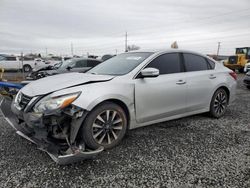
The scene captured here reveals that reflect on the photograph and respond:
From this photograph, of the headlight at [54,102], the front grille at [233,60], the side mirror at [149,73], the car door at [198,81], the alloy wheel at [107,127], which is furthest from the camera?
the front grille at [233,60]

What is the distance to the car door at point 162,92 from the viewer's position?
3.02m

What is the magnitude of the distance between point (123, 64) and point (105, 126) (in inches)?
49.9

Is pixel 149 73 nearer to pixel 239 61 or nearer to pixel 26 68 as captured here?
pixel 26 68

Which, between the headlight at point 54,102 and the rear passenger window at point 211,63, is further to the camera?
the rear passenger window at point 211,63

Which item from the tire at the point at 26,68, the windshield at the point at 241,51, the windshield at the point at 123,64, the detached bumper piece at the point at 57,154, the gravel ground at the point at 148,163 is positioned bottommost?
the gravel ground at the point at 148,163

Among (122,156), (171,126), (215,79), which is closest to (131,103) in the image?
(122,156)

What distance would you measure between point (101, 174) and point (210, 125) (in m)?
2.63

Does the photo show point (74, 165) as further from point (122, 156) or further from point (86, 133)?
point (122, 156)

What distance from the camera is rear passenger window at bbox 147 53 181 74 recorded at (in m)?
3.35

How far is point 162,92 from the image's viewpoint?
10.6ft

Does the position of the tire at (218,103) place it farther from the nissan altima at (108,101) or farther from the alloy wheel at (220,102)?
the nissan altima at (108,101)

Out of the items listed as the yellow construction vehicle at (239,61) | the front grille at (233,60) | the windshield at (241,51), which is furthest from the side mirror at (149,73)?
the windshield at (241,51)


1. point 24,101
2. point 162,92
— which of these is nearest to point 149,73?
point 162,92

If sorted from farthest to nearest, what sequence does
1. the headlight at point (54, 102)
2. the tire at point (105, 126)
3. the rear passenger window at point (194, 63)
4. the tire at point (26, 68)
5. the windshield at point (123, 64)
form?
the tire at point (26, 68), the rear passenger window at point (194, 63), the windshield at point (123, 64), the tire at point (105, 126), the headlight at point (54, 102)
